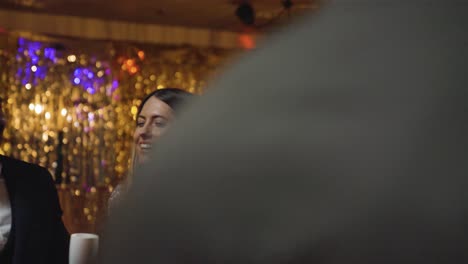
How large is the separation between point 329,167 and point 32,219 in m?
1.67

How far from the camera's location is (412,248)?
179 millimetres

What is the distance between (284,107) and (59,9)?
434cm

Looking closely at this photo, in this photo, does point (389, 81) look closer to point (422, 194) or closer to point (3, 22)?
point (422, 194)

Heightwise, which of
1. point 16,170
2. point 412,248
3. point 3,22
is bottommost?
point 16,170

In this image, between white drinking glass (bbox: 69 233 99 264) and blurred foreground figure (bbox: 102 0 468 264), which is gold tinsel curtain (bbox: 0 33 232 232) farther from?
blurred foreground figure (bbox: 102 0 468 264)

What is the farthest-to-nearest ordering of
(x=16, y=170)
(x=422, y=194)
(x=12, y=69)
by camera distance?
(x=12, y=69), (x=16, y=170), (x=422, y=194)

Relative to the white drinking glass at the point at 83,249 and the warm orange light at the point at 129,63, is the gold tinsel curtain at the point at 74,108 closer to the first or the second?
the warm orange light at the point at 129,63

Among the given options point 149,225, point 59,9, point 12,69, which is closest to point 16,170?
point 149,225

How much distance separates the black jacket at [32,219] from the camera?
1.69 metres

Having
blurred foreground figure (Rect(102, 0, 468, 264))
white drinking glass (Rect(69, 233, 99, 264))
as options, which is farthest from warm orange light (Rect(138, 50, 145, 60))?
blurred foreground figure (Rect(102, 0, 468, 264))

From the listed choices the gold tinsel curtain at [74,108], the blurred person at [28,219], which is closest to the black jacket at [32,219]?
the blurred person at [28,219]

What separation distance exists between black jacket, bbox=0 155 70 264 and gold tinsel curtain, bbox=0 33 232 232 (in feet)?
8.83

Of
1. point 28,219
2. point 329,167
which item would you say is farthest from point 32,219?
point 329,167

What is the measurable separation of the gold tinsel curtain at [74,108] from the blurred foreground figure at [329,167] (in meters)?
4.43
